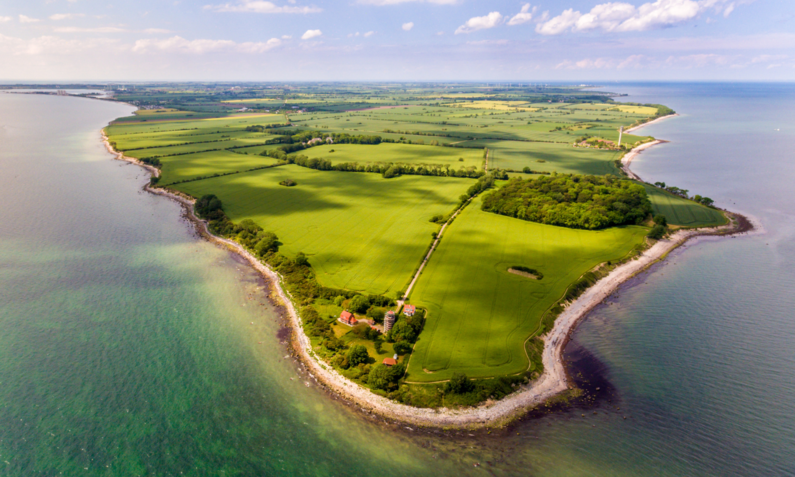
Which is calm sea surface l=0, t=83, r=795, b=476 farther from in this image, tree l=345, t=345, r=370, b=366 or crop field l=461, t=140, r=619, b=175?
crop field l=461, t=140, r=619, b=175

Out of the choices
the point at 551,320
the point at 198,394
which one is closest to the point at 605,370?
the point at 551,320

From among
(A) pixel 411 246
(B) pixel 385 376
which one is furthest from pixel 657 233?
(B) pixel 385 376

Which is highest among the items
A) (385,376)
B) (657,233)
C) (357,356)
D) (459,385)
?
(657,233)

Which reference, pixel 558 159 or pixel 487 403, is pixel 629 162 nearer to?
pixel 558 159

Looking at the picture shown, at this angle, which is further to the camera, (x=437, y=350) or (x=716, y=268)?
(x=716, y=268)

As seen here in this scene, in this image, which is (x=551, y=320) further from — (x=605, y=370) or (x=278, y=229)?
(x=278, y=229)
